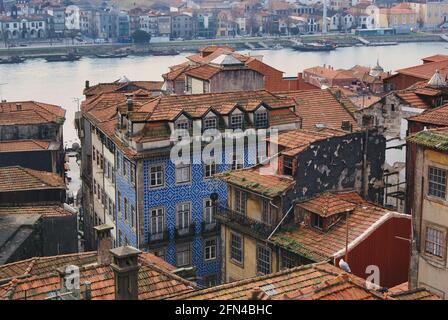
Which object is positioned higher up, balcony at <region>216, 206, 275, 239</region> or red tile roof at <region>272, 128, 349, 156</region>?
red tile roof at <region>272, 128, 349, 156</region>

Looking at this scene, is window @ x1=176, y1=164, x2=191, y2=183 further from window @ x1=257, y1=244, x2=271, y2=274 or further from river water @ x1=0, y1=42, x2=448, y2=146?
river water @ x1=0, y1=42, x2=448, y2=146

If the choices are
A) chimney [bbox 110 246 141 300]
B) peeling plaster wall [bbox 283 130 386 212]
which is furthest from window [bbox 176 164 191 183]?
chimney [bbox 110 246 141 300]

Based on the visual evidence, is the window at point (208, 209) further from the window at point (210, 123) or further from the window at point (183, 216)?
the window at point (210, 123)

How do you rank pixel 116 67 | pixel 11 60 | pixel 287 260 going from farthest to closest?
pixel 11 60
pixel 116 67
pixel 287 260

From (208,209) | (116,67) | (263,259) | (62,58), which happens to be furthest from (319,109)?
(62,58)

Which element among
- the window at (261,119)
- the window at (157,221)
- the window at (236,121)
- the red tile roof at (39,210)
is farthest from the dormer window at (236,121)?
the red tile roof at (39,210)

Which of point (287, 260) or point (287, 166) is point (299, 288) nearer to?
Answer: point (287, 260)
